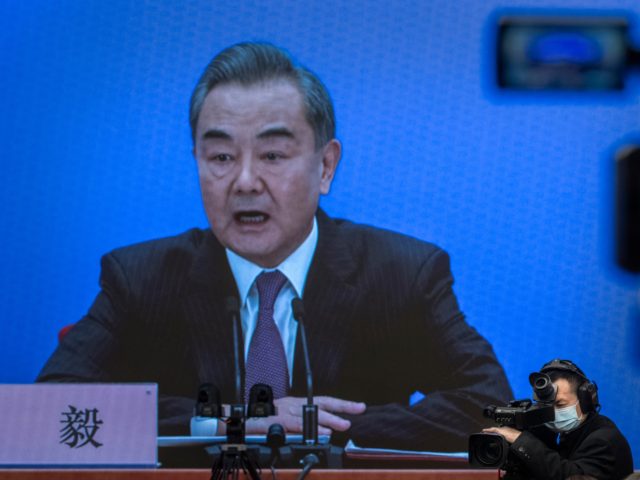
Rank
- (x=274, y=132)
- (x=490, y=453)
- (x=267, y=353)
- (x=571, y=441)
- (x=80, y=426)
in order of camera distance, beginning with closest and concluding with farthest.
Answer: (x=490, y=453) → (x=571, y=441) → (x=80, y=426) → (x=267, y=353) → (x=274, y=132)

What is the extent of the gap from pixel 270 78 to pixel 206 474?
198 centimetres

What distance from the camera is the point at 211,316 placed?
15.8 feet

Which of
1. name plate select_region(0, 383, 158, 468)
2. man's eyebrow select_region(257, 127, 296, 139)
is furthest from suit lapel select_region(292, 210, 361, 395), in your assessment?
name plate select_region(0, 383, 158, 468)

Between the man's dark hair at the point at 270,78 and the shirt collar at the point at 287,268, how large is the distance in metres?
0.53

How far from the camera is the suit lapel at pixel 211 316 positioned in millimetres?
4738

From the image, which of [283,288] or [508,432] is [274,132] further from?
[508,432]

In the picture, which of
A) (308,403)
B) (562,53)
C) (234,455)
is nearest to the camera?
(562,53)

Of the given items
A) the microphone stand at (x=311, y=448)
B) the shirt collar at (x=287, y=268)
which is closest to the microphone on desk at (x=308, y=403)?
the microphone stand at (x=311, y=448)

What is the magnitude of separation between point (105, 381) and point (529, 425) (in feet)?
7.71

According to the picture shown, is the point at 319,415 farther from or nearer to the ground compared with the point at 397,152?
nearer to the ground

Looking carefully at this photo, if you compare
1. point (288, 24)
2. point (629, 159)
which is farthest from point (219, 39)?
point (629, 159)

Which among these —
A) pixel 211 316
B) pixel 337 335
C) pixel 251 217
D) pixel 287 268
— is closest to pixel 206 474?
pixel 211 316

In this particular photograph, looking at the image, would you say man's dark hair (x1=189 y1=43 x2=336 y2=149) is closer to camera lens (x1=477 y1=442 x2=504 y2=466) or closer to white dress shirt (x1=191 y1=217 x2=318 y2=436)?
white dress shirt (x1=191 y1=217 x2=318 y2=436)

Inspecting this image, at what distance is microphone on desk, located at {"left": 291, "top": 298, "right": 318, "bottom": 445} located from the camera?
454cm
